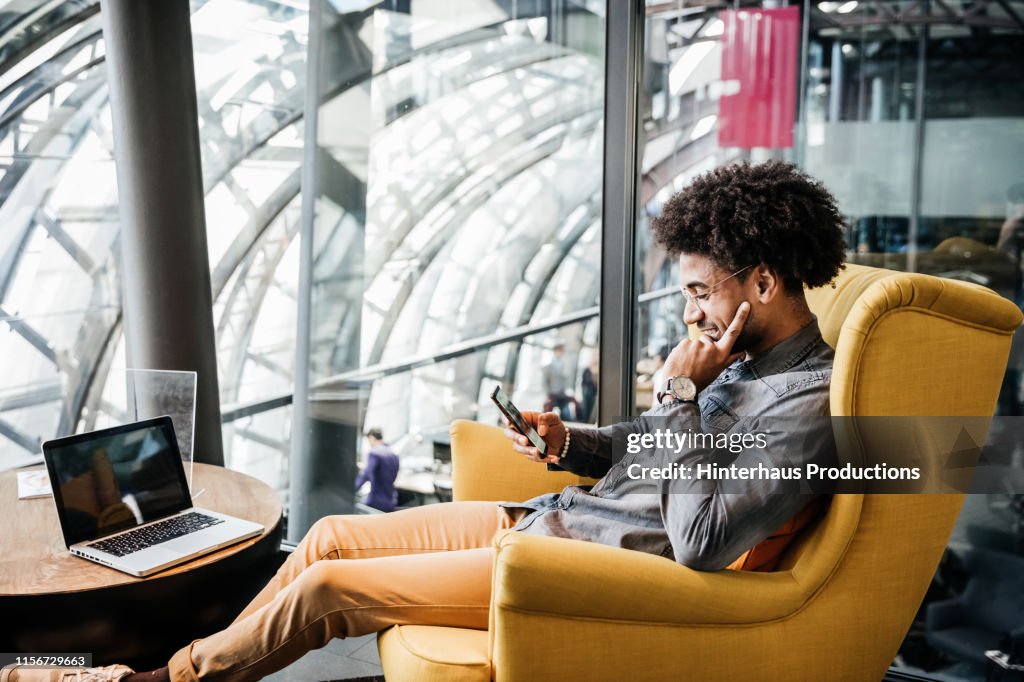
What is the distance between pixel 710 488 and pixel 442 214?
6.58 feet

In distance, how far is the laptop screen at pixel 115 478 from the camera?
6.44 feet

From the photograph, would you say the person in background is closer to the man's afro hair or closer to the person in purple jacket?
the person in purple jacket

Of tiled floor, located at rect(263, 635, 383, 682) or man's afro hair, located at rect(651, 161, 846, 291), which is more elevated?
man's afro hair, located at rect(651, 161, 846, 291)

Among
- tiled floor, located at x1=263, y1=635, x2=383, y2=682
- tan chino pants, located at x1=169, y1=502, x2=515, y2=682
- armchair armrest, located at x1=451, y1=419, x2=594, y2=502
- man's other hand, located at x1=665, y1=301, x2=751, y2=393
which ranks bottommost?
tiled floor, located at x1=263, y1=635, x2=383, y2=682

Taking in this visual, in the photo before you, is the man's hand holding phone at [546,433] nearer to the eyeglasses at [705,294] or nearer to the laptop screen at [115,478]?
the eyeglasses at [705,294]

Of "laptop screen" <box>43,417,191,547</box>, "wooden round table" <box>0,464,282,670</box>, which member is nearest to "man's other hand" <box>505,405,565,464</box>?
"wooden round table" <box>0,464,282,670</box>

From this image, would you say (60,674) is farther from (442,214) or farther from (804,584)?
(442,214)

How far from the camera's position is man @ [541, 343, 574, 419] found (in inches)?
127

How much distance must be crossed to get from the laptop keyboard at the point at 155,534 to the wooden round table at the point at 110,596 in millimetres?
76

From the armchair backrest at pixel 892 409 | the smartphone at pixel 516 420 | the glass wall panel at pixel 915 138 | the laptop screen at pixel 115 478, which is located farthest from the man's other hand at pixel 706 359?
the laptop screen at pixel 115 478

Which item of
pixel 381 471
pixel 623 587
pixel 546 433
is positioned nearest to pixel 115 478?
pixel 546 433

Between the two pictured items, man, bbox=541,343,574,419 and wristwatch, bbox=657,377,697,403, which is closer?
wristwatch, bbox=657,377,697,403

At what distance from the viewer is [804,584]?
1652 mm

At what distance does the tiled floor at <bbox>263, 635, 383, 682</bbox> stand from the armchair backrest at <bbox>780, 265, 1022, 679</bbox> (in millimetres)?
1388
